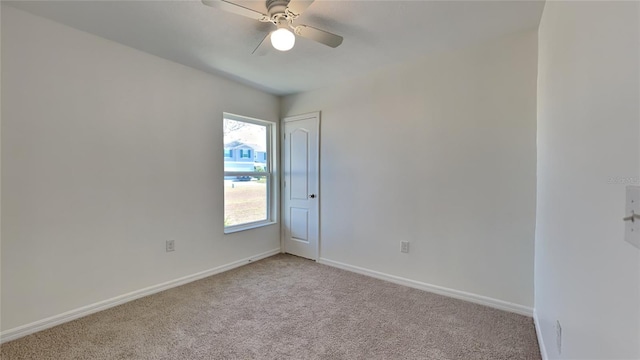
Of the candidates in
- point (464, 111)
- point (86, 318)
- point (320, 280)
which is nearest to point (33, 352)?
point (86, 318)

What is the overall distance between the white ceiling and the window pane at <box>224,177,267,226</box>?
1481mm

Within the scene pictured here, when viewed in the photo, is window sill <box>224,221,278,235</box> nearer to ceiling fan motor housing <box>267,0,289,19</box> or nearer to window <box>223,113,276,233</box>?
window <box>223,113,276,233</box>

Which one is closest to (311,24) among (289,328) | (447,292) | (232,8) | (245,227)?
(232,8)

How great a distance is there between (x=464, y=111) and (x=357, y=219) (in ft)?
5.24

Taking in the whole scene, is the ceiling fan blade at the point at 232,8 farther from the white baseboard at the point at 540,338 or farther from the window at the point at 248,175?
the white baseboard at the point at 540,338

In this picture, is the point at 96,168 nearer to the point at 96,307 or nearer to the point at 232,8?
the point at 96,307

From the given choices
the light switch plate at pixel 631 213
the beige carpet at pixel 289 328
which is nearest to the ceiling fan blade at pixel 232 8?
the light switch plate at pixel 631 213

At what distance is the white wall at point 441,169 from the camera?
7.62 feet

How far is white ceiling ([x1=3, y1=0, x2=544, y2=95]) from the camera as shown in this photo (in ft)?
6.30

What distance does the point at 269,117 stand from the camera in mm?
3947

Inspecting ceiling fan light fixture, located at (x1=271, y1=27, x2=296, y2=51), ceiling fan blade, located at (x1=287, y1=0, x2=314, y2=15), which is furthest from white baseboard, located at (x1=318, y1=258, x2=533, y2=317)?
ceiling fan blade, located at (x1=287, y1=0, x2=314, y2=15)

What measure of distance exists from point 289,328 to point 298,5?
218 cm

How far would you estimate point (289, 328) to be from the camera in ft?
7.02

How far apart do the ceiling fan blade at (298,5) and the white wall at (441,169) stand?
1.60 m
